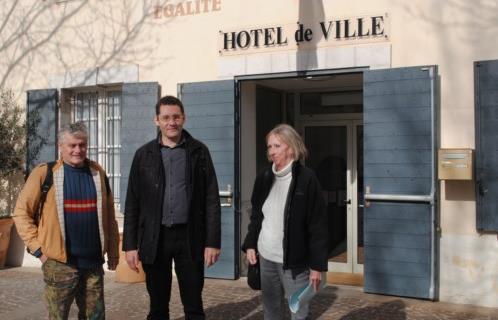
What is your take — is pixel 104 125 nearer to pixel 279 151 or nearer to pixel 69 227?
pixel 69 227

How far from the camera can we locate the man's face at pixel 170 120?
3.70 meters

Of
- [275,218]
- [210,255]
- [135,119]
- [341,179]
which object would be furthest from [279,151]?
[341,179]

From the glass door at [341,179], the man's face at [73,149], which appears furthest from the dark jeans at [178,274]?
the glass door at [341,179]

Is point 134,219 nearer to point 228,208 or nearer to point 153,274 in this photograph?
point 153,274

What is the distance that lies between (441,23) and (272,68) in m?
1.91

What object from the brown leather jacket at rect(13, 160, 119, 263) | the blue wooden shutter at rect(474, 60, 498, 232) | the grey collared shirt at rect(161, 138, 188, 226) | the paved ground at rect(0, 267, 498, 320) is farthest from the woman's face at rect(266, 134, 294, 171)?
the blue wooden shutter at rect(474, 60, 498, 232)

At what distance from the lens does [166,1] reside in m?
7.27

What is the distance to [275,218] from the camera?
3.66m

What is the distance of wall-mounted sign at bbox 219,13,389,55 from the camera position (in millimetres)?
6086

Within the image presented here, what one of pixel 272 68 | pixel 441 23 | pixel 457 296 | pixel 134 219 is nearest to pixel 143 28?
pixel 272 68

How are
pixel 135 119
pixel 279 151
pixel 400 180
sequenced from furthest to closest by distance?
pixel 135 119
pixel 400 180
pixel 279 151

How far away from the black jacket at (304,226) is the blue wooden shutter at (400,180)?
2446 mm

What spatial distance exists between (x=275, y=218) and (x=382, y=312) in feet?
7.85

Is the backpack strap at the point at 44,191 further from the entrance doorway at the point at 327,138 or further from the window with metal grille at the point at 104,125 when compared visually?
the window with metal grille at the point at 104,125
